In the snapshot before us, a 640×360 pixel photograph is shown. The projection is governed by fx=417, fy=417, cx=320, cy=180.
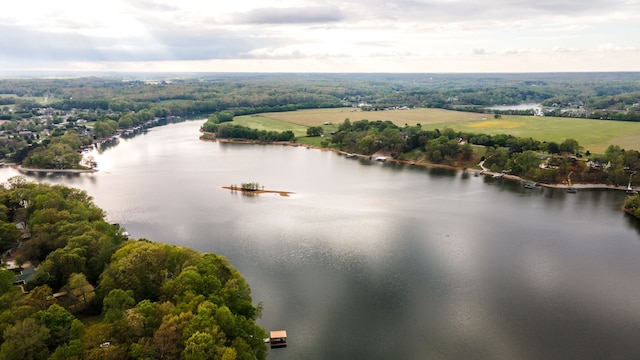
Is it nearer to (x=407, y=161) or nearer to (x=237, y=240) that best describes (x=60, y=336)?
(x=237, y=240)

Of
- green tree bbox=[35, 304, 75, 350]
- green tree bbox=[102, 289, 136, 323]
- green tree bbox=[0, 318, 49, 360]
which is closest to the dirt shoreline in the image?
green tree bbox=[102, 289, 136, 323]

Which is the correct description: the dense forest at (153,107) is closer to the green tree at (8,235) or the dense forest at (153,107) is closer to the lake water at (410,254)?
the lake water at (410,254)

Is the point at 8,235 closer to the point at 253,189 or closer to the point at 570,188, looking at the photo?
the point at 253,189

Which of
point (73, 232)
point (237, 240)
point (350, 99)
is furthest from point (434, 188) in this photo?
point (350, 99)

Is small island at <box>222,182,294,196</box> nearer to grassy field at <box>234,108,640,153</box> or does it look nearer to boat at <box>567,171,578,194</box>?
boat at <box>567,171,578,194</box>

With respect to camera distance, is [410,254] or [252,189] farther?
[252,189]

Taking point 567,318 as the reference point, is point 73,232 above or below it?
above

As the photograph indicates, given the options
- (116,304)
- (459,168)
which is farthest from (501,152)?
(116,304)
